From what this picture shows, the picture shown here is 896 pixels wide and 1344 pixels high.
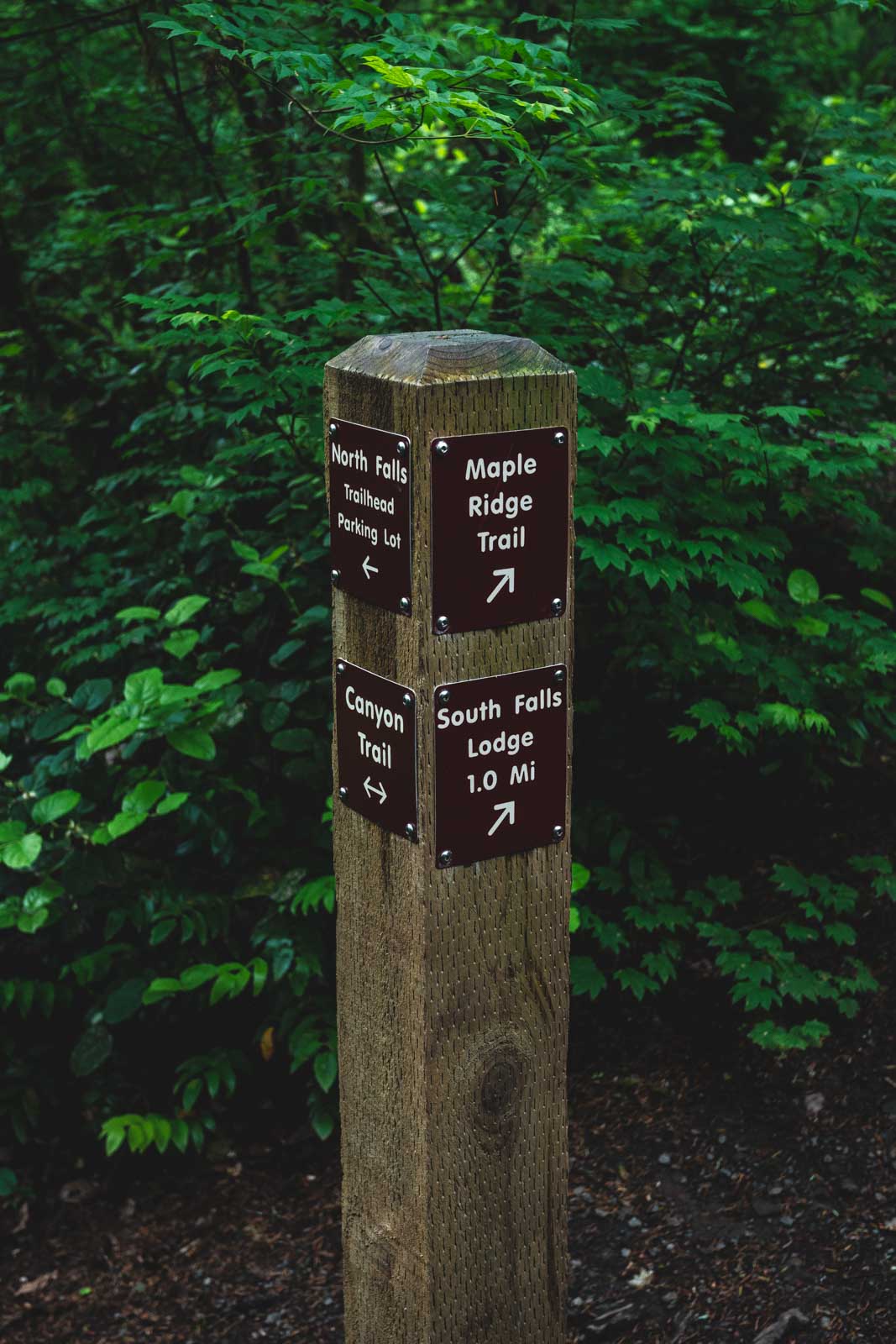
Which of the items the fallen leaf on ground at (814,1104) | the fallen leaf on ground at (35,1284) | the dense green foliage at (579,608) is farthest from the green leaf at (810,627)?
the fallen leaf on ground at (35,1284)

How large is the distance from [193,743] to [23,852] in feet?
1.73

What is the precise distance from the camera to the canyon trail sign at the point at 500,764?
5.83ft

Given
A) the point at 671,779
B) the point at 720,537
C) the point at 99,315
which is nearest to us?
the point at 720,537

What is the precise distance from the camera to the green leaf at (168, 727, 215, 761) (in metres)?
3.40

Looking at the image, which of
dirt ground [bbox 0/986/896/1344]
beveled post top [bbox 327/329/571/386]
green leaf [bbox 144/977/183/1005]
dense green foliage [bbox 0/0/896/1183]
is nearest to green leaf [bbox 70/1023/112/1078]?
dense green foliage [bbox 0/0/896/1183]

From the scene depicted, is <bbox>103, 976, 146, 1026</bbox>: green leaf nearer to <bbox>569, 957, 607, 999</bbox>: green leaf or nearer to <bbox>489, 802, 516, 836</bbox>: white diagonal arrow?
<bbox>569, 957, 607, 999</bbox>: green leaf

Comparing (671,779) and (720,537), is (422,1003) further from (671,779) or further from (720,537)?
(671,779)

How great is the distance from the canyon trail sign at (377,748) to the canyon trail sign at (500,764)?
0.05m

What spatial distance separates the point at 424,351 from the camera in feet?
5.68

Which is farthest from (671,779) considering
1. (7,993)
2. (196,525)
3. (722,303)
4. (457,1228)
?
(457,1228)

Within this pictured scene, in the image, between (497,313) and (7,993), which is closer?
(7,993)

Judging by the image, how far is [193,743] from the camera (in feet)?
11.2

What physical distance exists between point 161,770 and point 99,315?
3.88 meters

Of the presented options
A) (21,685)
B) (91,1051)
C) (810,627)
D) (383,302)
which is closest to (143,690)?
(21,685)
